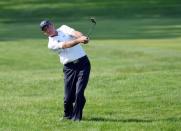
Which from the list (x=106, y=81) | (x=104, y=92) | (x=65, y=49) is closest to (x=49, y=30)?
(x=65, y=49)

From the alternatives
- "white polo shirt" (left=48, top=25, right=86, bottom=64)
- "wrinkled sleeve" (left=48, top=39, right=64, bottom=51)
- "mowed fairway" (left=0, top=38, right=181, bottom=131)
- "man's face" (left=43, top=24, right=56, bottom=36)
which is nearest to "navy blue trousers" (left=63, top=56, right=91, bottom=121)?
"white polo shirt" (left=48, top=25, right=86, bottom=64)

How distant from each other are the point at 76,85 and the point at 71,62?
41 centimetres

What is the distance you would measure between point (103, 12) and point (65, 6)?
477cm

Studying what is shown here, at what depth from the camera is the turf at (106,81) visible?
38.7ft

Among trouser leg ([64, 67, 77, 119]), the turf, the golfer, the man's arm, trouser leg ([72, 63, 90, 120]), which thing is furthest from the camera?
trouser leg ([64, 67, 77, 119])

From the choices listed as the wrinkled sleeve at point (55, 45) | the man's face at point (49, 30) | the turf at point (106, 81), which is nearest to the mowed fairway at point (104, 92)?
the turf at point (106, 81)

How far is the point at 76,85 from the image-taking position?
1204 centimetres

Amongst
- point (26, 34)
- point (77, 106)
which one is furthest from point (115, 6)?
point (77, 106)

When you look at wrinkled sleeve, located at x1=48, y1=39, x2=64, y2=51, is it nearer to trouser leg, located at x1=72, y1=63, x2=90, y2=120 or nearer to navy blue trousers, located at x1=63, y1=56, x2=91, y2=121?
navy blue trousers, located at x1=63, y1=56, x2=91, y2=121

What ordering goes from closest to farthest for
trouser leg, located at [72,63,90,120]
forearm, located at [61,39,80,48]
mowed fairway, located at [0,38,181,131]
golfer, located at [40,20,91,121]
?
forearm, located at [61,39,80,48] < mowed fairway, located at [0,38,181,131] < golfer, located at [40,20,91,121] < trouser leg, located at [72,63,90,120]

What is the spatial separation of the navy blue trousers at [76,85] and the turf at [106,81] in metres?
0.26

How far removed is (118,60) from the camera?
2600 cm

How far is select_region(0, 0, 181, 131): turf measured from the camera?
38.7ft

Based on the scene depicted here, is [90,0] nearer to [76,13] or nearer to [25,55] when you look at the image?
[76,13]
